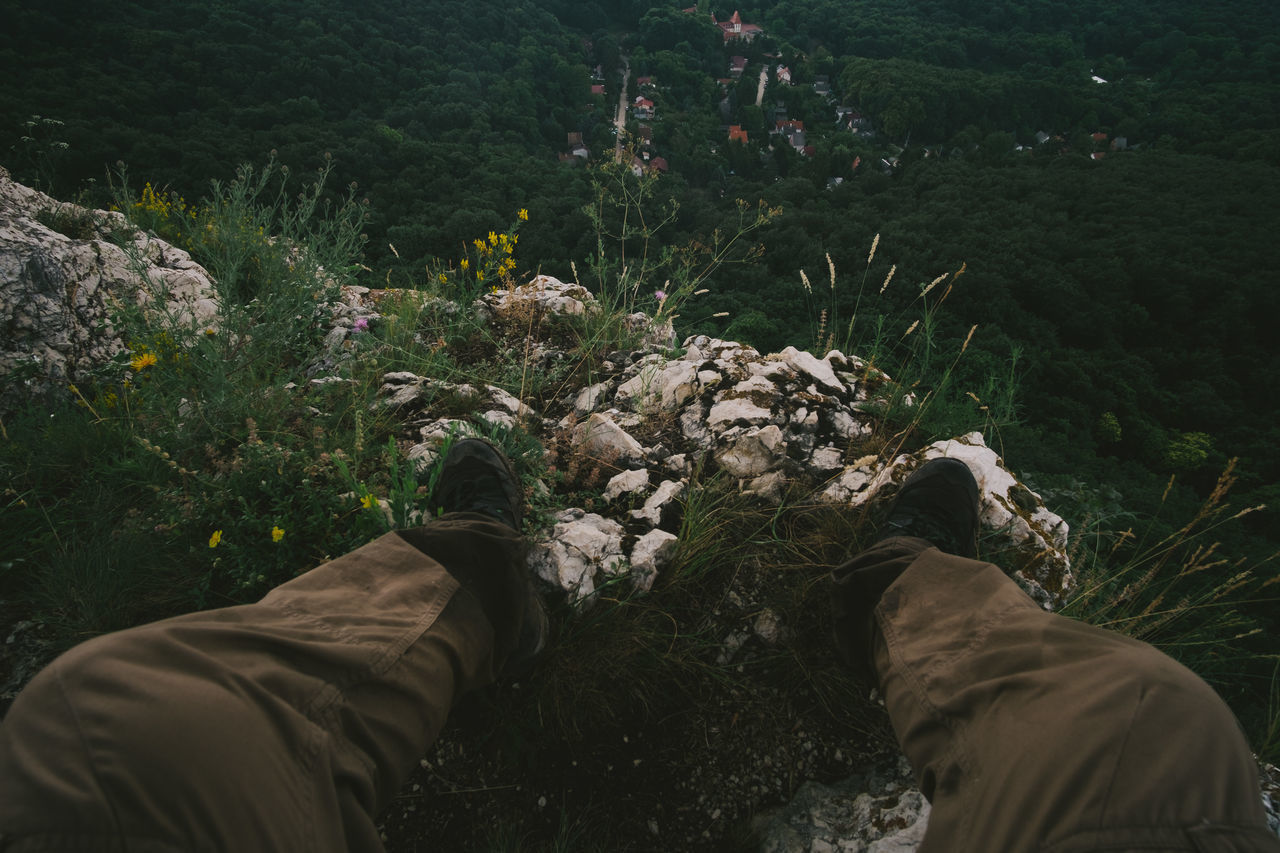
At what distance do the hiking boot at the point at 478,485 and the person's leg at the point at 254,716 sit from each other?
0.37 m

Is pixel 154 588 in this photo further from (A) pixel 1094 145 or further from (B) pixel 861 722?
(A) pixel 1094 145

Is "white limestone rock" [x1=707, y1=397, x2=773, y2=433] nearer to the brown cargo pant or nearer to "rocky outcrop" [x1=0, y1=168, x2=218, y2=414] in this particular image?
the brown cargo pant

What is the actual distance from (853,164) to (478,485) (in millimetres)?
39502

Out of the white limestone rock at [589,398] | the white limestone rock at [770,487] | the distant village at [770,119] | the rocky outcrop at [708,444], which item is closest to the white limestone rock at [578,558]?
the rocky outcrop at [708,444]

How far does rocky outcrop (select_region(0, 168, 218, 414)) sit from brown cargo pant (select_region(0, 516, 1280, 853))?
1785mm

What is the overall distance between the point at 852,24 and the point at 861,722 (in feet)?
254

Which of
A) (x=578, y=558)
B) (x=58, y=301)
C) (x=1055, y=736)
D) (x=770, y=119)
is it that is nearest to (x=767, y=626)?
(x=578, y=558)

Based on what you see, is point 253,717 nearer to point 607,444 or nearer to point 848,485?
point 607,444

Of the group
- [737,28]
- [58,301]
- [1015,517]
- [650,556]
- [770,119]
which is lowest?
[650,556]

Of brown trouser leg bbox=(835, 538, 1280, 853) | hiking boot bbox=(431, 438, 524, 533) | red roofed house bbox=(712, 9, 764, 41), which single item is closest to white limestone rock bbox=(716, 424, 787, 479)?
hiking boot bbox=(431, 438, 524, 533)

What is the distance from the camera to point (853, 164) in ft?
111

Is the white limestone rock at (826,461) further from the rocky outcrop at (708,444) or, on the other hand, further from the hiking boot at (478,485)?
the hiking boot at (478,485)

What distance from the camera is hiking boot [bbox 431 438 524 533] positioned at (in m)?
1.68

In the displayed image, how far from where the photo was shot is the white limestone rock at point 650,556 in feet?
5.98
